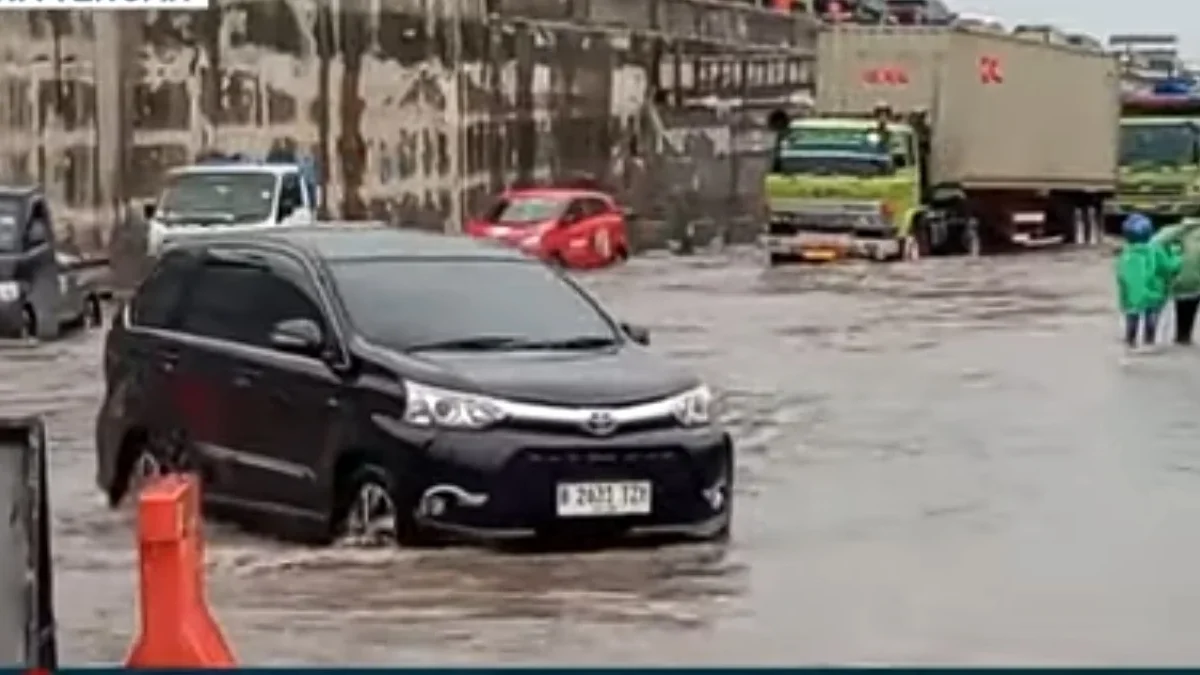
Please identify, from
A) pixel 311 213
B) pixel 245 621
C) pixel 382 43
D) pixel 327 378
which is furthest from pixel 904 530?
pixel 382 43

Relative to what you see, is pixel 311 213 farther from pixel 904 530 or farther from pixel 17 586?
pixel 17 586

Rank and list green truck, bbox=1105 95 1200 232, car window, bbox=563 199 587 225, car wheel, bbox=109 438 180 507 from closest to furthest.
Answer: car wheel, bbox=109 438 180 507 < car window, bbox=563 199 587 225 < green truck, bbox=1105 95 1200 232

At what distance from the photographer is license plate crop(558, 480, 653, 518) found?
1322 centimetres

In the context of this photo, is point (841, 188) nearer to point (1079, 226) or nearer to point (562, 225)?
point (562, 225)

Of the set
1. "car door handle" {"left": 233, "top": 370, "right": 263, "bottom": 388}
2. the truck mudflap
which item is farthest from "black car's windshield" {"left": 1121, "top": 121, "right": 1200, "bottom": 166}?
"car door handle" {"left": 233, "top": 370, "right": 263, "bottom": 388}

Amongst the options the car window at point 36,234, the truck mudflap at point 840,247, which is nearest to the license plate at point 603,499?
the car window at point 36,234

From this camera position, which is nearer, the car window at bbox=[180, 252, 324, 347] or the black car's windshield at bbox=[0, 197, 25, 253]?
the car window at bbox=[180, 252, 324, 347]

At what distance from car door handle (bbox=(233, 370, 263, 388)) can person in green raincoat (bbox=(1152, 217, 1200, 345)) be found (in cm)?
1444

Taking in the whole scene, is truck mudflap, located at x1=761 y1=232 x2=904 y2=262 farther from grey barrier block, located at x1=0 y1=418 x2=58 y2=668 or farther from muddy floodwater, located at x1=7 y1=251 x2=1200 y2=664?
grey barrier block, located at x1=0 y1=418 x2=58 y2=668

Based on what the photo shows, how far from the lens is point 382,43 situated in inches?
1917

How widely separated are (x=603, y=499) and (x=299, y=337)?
68.1 inches

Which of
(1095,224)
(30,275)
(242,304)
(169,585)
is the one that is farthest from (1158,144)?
(169,585)

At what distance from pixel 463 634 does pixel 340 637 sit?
1.60ft

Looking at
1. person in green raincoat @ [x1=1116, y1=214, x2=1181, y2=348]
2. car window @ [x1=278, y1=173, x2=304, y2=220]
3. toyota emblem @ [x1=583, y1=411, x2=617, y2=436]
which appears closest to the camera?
toyota emblem @ [x1=583, y1=411, x2=617, y2=436]
